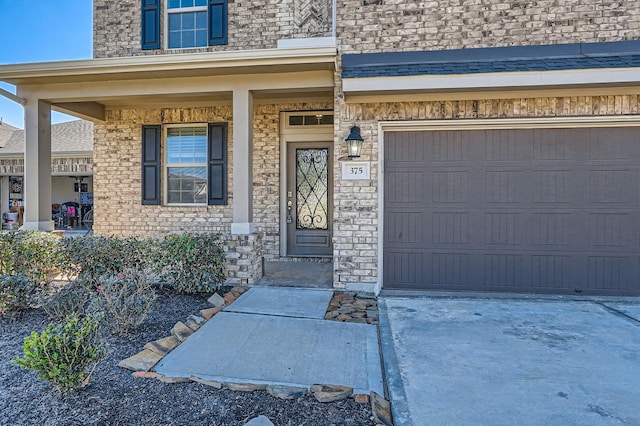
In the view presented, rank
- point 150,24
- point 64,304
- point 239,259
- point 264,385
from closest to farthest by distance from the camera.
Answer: point 264,385 → point 64,304 → point 239,259 → point 150,24

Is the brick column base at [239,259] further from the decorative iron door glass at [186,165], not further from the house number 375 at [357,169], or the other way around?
the decorative iron door glass at [186,165]

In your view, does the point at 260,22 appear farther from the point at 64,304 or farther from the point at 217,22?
the point at 64,304

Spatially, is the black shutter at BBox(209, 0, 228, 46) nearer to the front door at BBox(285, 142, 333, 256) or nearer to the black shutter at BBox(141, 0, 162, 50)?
the black shutter at BBox(141, 0, 162, 50)

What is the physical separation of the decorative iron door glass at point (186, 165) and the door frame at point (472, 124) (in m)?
3.69

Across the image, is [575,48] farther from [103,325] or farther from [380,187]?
[103,325]

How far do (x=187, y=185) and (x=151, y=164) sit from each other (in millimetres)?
784

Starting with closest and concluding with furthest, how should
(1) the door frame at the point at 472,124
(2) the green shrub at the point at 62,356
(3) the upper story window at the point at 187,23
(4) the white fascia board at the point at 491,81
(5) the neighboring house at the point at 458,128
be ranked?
1. (2) the green shrub at the point at 62,356
2. (4) the white fascia board at the point at 491,81
3. (5) the neighboring house at the point at 458,128
4. (1) the door frame at the point at 472,124
5. (3) the upper story window at the point at 187,23

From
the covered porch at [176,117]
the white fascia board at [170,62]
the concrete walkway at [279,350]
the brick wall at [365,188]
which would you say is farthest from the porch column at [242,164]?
the concrete walkway at [279,350]

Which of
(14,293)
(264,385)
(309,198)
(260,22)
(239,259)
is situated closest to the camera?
(264,385)

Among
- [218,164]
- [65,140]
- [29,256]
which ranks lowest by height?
[29,256]

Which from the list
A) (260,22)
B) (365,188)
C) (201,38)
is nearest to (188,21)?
(201,38)

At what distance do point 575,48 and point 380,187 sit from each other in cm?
300

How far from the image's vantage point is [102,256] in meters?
5.00

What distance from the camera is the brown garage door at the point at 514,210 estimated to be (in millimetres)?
5281
